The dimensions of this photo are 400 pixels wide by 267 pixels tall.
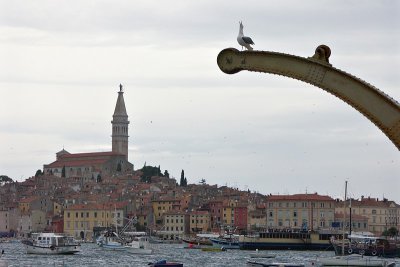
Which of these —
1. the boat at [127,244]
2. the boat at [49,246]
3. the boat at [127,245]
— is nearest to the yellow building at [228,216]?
the boat at [127,244]

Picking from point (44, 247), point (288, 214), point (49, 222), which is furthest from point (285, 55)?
point (49, 222)

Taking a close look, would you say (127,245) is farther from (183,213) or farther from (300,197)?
(183,213)

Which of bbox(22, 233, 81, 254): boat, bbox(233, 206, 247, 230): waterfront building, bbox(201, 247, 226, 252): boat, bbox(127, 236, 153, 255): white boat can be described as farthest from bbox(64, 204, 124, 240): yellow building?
bbox(22, 233, 81, 254): boat

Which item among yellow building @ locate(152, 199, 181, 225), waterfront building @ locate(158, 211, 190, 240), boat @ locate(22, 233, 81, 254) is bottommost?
boat @ locate(22, 233, 81, 254)

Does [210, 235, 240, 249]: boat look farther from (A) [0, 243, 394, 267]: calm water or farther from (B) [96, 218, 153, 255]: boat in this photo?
(A) [0, 243, 394, 267]: calm water

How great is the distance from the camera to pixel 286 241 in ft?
418

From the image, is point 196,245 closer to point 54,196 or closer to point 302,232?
point 302,232

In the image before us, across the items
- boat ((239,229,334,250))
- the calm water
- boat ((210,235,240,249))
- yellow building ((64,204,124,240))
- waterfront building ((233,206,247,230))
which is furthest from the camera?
yellow building ((64,204,124,240))

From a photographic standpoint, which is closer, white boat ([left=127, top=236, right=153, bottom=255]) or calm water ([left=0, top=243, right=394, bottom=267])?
calm water ([left=0, top=243, right=394, bottom=267])

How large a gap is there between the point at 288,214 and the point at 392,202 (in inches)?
1201

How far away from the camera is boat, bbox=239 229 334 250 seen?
12556 cm

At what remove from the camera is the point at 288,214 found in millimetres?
155000

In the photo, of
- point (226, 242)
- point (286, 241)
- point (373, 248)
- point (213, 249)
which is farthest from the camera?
point (286, 241)

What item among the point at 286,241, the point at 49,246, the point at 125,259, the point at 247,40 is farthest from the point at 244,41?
the point at 286,241
